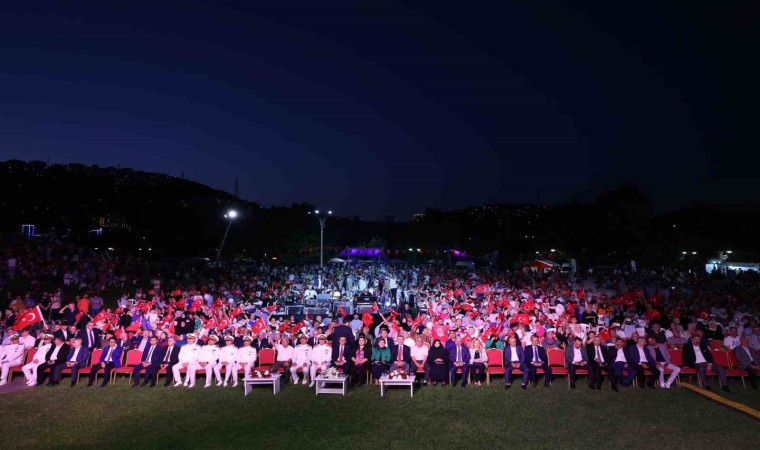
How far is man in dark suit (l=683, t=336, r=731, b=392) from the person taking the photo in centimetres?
1080

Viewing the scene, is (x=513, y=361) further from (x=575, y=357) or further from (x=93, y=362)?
(x=93, y=362)

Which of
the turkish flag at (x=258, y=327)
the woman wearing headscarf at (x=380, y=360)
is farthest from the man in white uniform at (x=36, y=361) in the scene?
the woman wearing headscarf at (x=380, y=360)

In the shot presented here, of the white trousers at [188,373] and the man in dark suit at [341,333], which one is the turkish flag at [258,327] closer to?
the man in dark suit at [341,333]

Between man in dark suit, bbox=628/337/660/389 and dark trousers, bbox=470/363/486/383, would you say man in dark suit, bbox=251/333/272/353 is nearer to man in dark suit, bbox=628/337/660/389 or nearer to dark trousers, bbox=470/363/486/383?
dark trousers, bbox=470/363/486/383

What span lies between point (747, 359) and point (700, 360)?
1034 millimetres

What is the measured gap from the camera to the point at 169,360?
11.6m

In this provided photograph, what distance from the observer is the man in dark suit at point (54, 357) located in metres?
11.3

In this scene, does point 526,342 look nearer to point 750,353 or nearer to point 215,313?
point 750,353

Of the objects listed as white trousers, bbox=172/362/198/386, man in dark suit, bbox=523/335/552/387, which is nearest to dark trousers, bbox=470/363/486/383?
man in dark suit, bbox=523/335/552/387

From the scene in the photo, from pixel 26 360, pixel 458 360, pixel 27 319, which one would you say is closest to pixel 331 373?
pixel 458 360

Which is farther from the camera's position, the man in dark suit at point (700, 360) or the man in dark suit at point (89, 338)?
the man in dark suit at point (89, 338)

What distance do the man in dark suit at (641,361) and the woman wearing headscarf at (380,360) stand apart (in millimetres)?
5685

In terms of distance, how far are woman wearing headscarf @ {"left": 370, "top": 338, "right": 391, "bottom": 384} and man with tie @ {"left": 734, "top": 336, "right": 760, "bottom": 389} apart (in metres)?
8.21

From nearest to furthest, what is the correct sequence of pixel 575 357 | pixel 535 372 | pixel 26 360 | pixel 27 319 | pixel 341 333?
pixel 535 372, pixel 575 357, pixel 26 360, pixel 341 333, pixel 27 319
